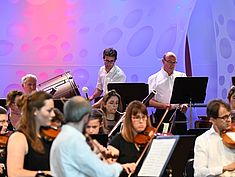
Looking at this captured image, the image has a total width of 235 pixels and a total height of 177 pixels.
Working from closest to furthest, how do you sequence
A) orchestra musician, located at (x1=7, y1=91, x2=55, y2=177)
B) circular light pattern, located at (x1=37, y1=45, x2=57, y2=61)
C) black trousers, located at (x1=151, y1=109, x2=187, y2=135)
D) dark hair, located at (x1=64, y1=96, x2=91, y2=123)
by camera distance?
dark hair, located at (x1=64, y1=96, x2=91, y2=123), orchestra musician, located at (x1=7, y1=91, x2=55, y2=177), black trousers, located at (x1=151, y1=109, x2=187, y2=135), circular light pattern, located at (x1=37, y1=45, x2=57, y2=61)

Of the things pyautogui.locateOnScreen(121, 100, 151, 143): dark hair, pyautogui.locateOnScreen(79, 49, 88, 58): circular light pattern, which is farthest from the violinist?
pyautogui.locateOnScreen(79, 49, 88, 58): circular light pattern

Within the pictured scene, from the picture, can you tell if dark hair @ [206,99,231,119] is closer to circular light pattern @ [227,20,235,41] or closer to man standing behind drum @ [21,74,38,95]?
man standing behind drum @ [21,74,38,95]

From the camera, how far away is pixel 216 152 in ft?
16.4

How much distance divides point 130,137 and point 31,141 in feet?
4.70

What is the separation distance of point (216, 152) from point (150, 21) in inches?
165

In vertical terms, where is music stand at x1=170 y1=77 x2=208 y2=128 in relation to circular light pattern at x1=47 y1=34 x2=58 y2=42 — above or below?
below

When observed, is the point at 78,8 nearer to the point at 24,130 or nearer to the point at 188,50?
the point at 188,50

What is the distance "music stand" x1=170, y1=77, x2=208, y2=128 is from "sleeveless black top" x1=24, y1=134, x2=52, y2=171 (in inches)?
128

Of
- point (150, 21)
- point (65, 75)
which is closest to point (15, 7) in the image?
point (65, 75)

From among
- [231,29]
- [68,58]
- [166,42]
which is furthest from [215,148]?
[231,29]

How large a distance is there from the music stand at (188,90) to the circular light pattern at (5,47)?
249 centimetres

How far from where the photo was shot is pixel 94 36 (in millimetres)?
8633

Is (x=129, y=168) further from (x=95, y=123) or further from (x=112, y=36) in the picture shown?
(x=112, y=36)

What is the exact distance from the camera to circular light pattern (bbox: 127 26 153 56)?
8781 mm
